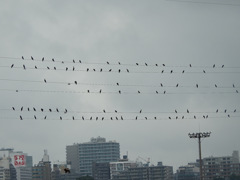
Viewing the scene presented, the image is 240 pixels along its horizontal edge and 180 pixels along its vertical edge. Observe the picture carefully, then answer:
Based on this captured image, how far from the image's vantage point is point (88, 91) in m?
138

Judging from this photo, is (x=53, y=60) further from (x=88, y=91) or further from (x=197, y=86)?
(x=197, y=86)

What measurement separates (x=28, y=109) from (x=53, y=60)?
30.6 ft

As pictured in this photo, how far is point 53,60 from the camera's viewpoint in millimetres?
131500

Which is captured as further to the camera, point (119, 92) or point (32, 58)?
point (119, 92)

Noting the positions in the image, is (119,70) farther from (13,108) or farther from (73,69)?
(13,108)

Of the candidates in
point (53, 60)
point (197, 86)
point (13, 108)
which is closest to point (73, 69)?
point (53, 60)

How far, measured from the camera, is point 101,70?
133m

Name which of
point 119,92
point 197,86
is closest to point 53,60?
point 119,92

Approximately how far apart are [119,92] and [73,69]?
9.63 metres

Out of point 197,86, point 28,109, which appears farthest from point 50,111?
point 197,86

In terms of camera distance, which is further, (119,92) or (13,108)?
(119,92)

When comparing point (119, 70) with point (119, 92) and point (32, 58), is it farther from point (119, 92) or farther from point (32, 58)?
point (32, 58)

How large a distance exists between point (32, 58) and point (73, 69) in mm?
7148

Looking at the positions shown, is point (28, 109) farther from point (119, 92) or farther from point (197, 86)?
point (197, 86)
